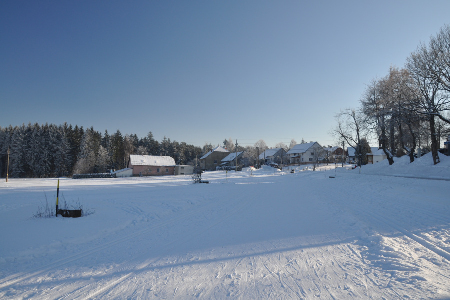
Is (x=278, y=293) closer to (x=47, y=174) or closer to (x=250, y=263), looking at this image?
(x=250, y=263)

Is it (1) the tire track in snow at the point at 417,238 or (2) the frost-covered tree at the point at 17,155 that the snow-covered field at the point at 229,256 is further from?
(2) the frost-covered tree at the point at 17,155

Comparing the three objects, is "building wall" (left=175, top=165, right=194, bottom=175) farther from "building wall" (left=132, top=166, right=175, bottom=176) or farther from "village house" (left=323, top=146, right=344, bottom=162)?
"village house" (left=323, top=146, right=344, bottom=162)

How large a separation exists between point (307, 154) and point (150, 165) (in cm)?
5007

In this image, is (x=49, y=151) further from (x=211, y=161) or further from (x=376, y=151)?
(x=376, y=151)

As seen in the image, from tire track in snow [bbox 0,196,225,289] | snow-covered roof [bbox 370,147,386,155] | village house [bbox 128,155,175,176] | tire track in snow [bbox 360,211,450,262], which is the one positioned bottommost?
tire track in snow [bbox 360,211,450,262]

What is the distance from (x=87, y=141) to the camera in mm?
59375

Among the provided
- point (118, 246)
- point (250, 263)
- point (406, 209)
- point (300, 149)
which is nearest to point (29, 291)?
point (118, 246)

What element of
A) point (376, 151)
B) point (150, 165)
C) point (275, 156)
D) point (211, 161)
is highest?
point (376, 151)

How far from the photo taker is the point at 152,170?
55094 millimetres

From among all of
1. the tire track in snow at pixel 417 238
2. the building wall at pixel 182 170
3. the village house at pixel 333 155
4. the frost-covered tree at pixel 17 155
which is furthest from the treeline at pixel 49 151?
the village house at pixel 333 155

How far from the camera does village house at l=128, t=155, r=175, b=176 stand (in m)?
52.2

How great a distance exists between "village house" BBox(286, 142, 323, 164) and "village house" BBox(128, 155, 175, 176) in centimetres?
4162

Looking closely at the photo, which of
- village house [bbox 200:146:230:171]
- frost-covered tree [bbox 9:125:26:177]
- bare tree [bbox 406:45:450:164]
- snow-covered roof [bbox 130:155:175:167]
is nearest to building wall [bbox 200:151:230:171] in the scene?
village house [bbox 200:146:230:171]

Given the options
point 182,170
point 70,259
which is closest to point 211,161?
point 182,170
